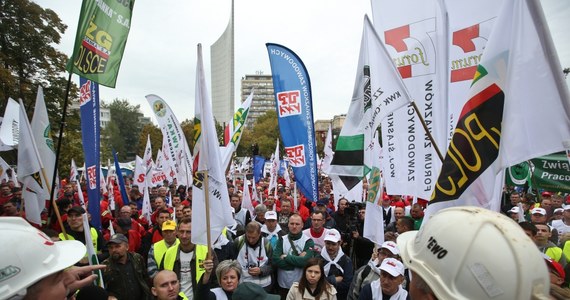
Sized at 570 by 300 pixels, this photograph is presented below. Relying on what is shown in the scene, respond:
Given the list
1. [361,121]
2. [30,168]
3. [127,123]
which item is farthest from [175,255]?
[127,123]

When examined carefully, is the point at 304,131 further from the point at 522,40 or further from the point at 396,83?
the point at 522,40

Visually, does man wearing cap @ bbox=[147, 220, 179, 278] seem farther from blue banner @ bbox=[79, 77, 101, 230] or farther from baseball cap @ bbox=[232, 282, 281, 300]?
baseball cap @ bbox=[232, 282, 281, 300]

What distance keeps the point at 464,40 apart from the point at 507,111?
2.58 meters

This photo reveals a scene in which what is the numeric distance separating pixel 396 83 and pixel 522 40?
1468mm

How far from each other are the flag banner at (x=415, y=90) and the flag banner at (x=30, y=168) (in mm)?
4723

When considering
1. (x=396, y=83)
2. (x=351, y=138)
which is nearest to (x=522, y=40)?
(x=396, y=83)

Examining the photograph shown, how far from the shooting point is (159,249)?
16.5 feet

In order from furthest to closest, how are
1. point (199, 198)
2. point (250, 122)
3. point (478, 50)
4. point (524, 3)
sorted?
1. point (250, 122)
2. point (478, 50)
3. point (199, 198)
4. point (524, 3)

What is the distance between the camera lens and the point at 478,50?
4.68 m

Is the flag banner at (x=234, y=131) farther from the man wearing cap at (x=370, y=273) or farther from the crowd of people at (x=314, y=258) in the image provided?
the man wearing cap at (x=370, y=273)

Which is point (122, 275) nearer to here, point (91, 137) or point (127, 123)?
point (91, 137)

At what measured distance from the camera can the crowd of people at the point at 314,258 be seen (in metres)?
1.42

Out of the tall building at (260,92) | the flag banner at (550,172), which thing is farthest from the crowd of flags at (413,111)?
the tall building at (260,92)

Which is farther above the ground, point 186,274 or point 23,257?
point 23,257
